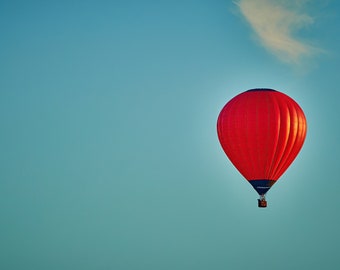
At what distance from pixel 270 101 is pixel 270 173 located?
5.41 meters

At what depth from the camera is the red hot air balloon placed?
347ft

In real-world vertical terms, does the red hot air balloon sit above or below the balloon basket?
above

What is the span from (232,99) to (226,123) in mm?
2117

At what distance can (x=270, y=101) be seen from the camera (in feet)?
348

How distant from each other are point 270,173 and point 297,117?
4669 mm

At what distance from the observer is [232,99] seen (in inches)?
4235

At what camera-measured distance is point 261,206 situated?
106 metres

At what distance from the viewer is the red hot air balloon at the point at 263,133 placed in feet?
347

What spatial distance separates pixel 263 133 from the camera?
10600 centimetres

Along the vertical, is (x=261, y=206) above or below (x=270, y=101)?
below

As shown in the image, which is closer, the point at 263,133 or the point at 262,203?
the point at 262,203

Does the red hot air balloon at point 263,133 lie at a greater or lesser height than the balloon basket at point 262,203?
greater

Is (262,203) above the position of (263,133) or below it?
below

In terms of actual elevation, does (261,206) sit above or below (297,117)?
below
